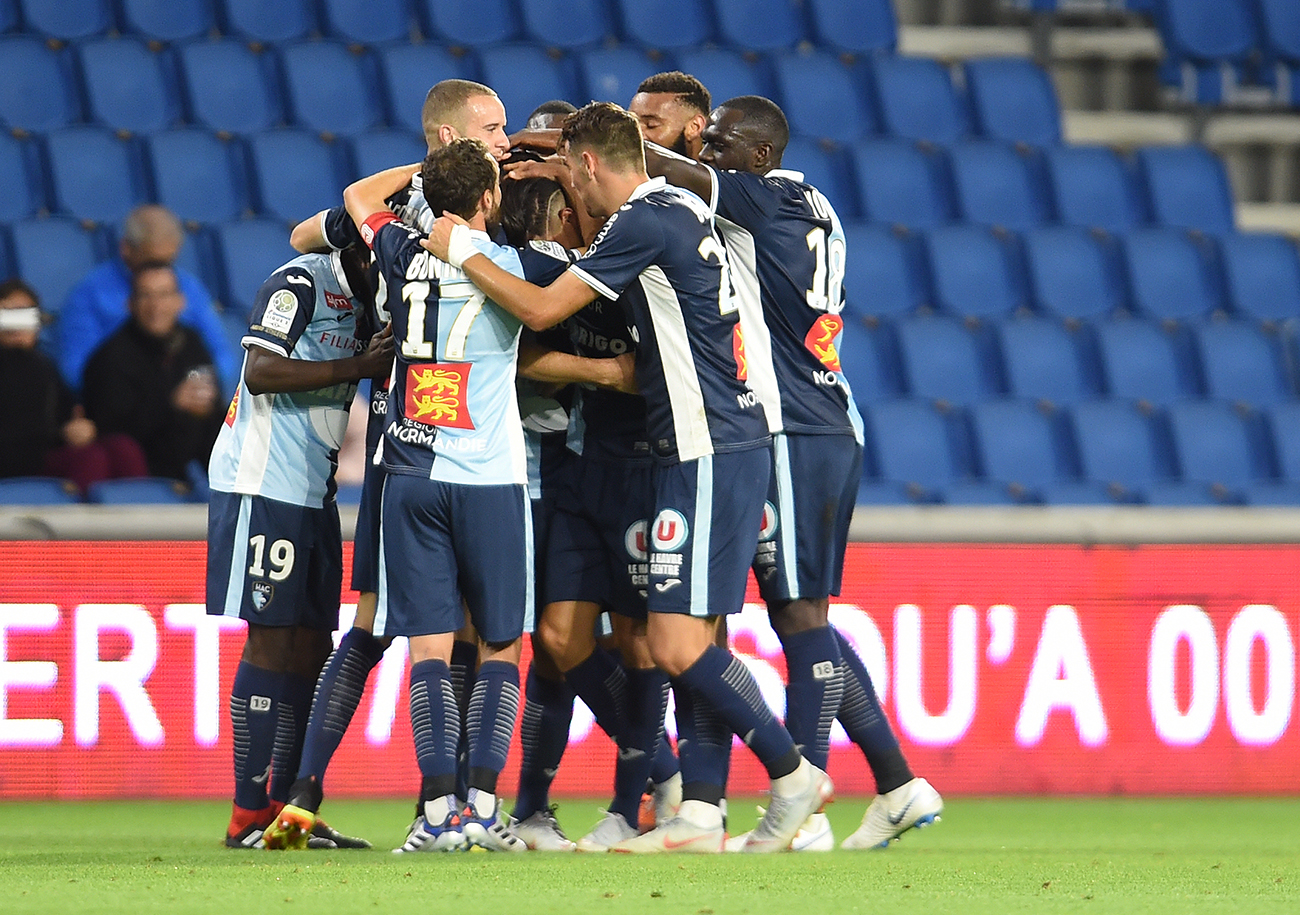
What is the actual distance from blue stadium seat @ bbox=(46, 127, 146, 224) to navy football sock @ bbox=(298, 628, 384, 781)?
168 inches

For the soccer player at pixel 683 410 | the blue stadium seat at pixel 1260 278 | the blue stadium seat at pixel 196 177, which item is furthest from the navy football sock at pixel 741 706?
the blue stadium seat at pixel 1260 278

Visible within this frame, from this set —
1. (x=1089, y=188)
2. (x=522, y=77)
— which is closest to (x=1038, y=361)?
(x=1089, y=188)

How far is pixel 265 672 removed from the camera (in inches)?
212

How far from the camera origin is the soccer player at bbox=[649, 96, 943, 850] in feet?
17.8

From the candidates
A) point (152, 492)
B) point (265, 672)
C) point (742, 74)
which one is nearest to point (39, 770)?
point (152, 492)

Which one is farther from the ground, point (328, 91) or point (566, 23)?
point (566, 23)

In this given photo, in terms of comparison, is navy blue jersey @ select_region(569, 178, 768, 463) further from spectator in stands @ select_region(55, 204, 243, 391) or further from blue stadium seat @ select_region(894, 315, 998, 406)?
blue stadium seat @ select_region(894, 315, 998, 406)

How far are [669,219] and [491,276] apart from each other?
0.49 meters

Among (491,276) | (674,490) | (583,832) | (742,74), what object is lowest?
(583,832)

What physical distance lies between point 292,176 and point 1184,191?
507 centimetres

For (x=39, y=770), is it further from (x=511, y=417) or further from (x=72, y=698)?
(x=511, y=417)

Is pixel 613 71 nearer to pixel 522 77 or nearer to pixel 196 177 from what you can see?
pixel 522 77

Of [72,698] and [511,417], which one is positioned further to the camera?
[72,698]

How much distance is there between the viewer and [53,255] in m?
8.55
